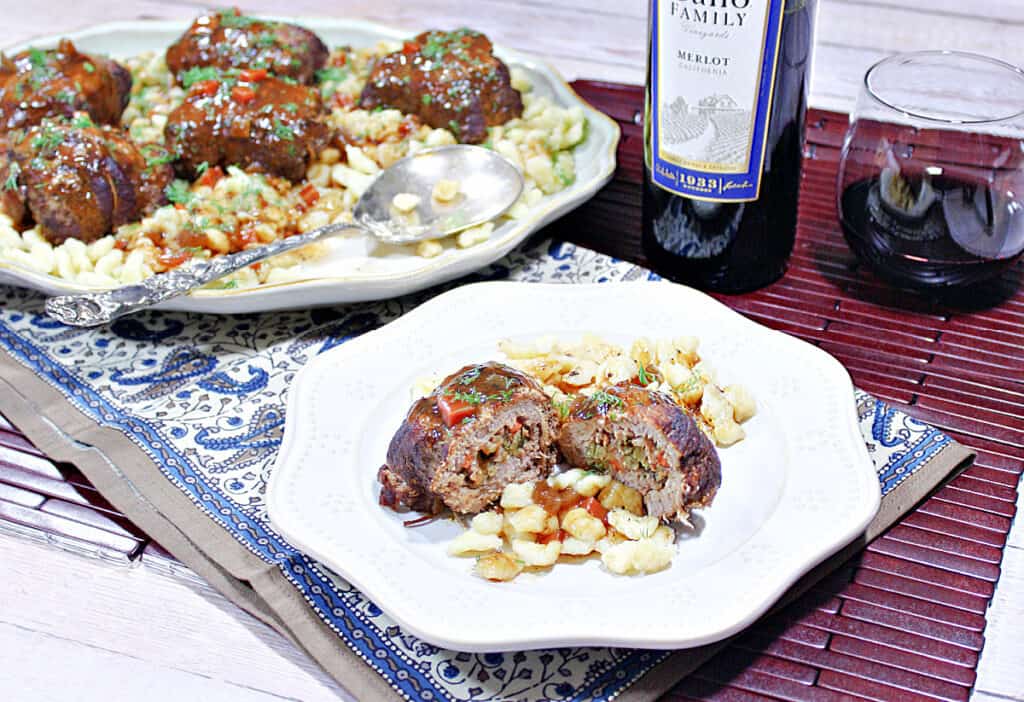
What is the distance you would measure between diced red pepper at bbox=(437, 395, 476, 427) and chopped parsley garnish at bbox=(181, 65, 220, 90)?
4.90 feet

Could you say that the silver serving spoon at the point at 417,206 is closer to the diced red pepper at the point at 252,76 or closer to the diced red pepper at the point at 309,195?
the diced red pepper at the point at 309,195

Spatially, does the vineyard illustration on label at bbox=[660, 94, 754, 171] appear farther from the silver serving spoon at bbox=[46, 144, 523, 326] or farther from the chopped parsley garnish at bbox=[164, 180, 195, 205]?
the chopped parsley garnish at bbox=[164, 180, 195, 205]

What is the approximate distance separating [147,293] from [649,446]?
1.18m

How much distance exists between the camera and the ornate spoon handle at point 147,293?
2.47 metres

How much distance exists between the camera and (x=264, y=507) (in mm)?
2234

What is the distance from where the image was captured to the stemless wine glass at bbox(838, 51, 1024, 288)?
103 inches

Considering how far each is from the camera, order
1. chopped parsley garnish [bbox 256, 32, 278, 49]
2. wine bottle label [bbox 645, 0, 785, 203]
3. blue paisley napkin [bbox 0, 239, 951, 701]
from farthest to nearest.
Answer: chopped parsley garnish [bbox 256, 32, 278, 49] < wine bottle label [bbox 645, 0, 785, 203] < blue paisley napkin [bbox 0, 239, 951, 701]

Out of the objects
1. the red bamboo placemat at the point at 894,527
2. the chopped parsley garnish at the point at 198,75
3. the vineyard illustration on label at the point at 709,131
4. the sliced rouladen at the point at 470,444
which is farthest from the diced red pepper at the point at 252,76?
Result: the sliced rouladen at the point at 470,444

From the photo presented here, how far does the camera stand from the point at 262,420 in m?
2.45

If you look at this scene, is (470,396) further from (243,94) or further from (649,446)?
(243,94)

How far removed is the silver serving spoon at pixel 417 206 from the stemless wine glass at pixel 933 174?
2.69ft

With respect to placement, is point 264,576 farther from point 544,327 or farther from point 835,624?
point 835,624

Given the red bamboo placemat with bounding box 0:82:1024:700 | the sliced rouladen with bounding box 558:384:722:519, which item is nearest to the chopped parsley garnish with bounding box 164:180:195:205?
the red bamboo placemat with bounding box 0:82:1024:700

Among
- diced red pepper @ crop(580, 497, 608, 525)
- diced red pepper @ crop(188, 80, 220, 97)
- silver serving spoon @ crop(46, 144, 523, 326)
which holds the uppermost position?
diced red pepper @ crop(188, 80, 220, 97)
